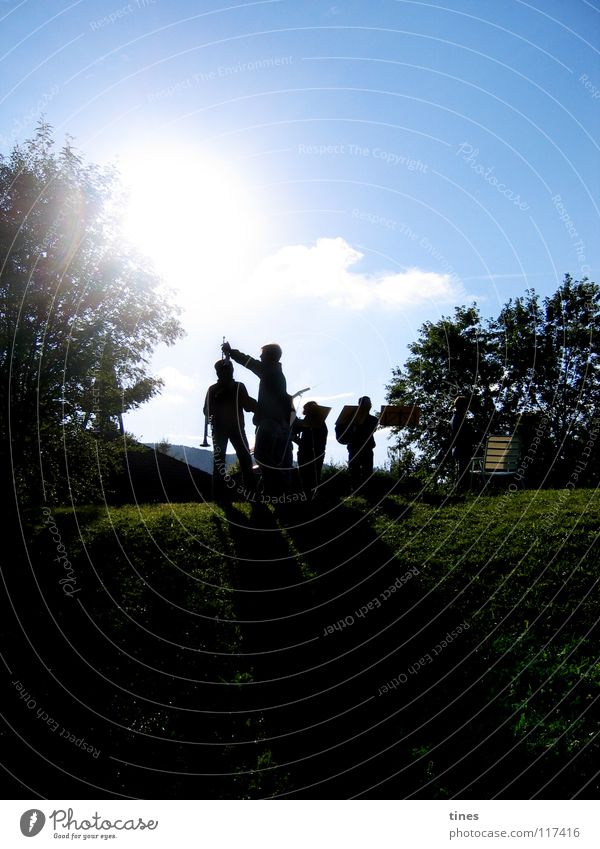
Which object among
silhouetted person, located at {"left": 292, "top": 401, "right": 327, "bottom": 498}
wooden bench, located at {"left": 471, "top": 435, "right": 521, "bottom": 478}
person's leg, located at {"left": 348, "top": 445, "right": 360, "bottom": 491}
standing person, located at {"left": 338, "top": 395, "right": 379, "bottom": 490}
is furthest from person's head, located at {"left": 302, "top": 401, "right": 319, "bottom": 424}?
wooden bench, located at {"left": 471, "top": 435, "right": 521, "bottom": 478}

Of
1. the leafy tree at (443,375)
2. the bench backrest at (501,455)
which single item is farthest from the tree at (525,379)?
the bench backrest at (501,455)

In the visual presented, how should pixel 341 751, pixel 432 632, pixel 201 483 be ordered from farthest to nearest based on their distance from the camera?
pixel 201 483 < pixel 432 632 < pixel 341 751

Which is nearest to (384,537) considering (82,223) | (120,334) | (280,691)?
(280,691)

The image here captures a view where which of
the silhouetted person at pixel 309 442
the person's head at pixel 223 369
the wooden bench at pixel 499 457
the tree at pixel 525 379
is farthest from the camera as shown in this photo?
the tree at pixel 525 379

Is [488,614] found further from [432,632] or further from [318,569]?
[318,569]

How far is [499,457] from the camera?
17281 millimetres

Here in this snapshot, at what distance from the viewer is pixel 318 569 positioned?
960 centimetres

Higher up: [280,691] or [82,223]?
[82,223]

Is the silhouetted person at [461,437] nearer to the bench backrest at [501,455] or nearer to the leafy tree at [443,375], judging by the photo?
the bench backrest at [501,455]

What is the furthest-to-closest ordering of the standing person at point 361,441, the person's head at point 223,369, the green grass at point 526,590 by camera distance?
the standing person at point 361,441
the person's head at point 223,369
the green grass at point 526,590

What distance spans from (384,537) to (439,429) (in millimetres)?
34200

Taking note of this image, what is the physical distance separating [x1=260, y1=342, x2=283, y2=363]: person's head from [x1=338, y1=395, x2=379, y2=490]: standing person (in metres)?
4.03

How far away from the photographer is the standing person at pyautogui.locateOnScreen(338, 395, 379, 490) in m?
15.6

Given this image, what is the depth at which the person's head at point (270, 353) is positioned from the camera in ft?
39.7
